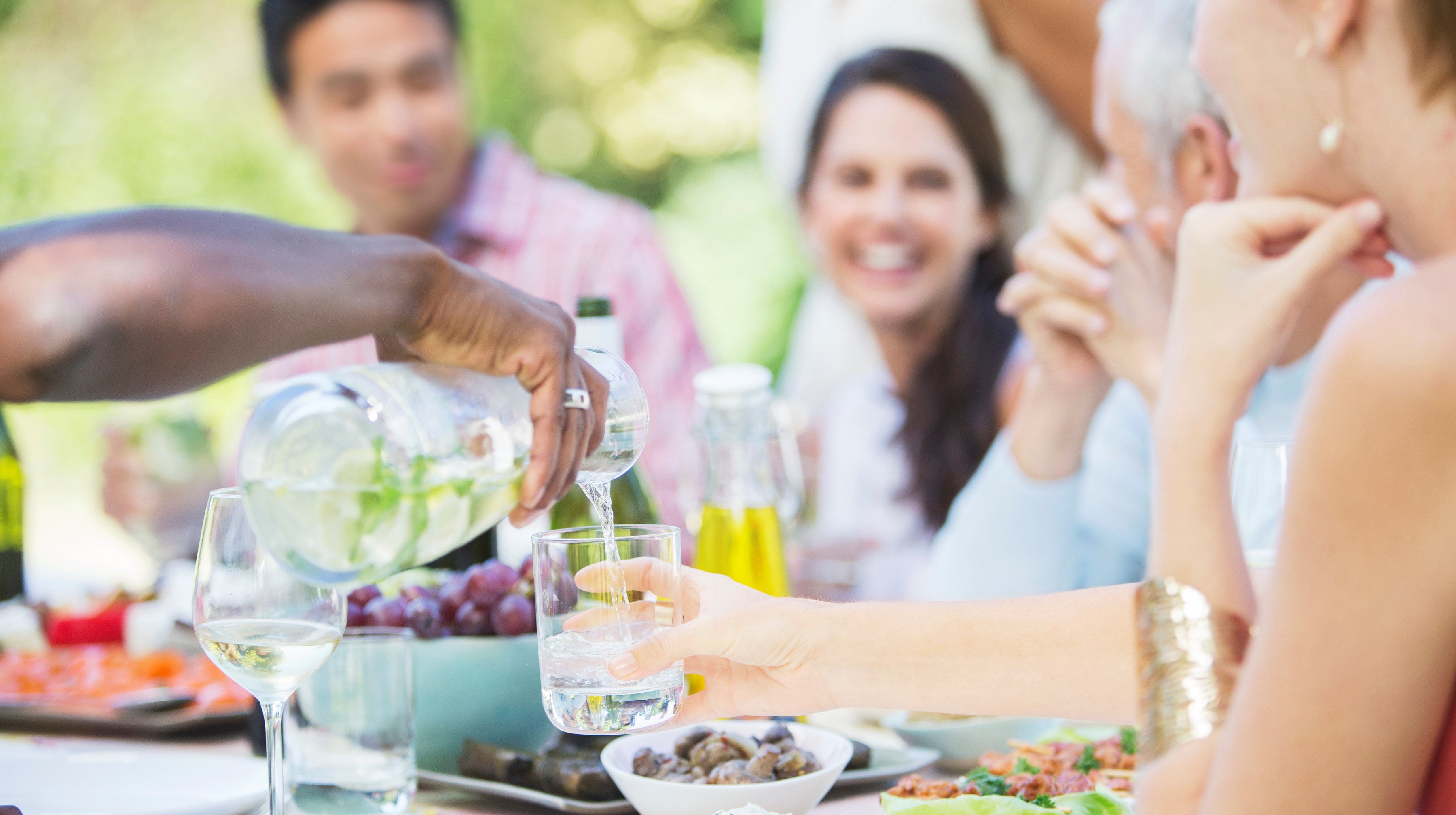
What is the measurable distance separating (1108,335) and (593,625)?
1244mm

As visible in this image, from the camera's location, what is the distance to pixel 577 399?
2.93 feet

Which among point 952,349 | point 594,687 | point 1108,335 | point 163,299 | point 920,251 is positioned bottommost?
point 594,687

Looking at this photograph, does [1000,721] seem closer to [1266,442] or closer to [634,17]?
[1266,442]

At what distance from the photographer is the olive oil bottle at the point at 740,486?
1476mm

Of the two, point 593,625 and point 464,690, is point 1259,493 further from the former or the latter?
point 464,690

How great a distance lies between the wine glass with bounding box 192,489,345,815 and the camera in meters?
0.99

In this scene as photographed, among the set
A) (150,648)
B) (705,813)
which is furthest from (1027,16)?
(705,813)

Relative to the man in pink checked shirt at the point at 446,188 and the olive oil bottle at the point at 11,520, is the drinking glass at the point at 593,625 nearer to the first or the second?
the olive oil bottle at the point at 11,520

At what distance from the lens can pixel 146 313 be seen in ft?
2.32

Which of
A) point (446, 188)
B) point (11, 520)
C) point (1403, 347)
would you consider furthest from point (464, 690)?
point (446, 188)

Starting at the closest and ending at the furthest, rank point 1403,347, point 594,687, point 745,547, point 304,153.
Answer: point 1403,347 → point 594,687 → point 745,547 → point 304,153

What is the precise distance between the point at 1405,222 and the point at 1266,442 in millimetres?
399

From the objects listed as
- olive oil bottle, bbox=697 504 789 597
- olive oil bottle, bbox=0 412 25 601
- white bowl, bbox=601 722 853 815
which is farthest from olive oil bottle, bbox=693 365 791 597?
olive oil bottle, bbox=0 412 25 601

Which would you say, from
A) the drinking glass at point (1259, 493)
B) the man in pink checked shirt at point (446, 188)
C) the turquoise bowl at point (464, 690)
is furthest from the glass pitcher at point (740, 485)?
the man in pink checked shirt at point (446, 188)
